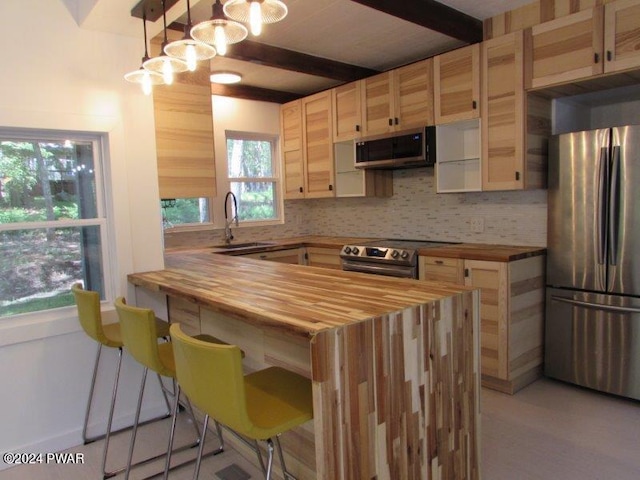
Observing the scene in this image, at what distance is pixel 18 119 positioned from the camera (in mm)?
2270

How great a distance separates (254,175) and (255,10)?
3468 mm

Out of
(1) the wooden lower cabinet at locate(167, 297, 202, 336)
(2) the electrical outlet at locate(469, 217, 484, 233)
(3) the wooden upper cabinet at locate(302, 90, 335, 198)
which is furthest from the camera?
(3) the wooden upper cabinet at locate(302, 90, 335, 198)

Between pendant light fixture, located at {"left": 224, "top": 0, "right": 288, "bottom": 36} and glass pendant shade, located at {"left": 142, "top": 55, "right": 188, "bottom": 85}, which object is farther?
glass pendant shade, located at {"left": 142, "top": 55, "right": 188, "bottom": 85}

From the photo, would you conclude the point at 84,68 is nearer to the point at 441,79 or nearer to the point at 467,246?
the point at 441,79

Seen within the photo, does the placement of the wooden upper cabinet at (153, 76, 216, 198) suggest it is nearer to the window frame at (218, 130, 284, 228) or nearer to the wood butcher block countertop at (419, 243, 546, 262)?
the window frame at (218, 130, 284, 228)

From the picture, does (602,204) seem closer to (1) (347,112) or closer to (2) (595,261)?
(2) (595,261)

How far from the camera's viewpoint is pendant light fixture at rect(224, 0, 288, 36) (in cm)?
154

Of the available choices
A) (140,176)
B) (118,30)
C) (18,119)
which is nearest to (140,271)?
(140,176)

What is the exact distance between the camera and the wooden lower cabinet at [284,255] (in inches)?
163

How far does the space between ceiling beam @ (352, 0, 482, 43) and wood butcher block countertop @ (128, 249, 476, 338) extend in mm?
1671

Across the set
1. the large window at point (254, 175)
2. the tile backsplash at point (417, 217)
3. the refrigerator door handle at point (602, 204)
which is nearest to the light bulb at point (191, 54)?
the refrigerator door handle at point (602, 204)

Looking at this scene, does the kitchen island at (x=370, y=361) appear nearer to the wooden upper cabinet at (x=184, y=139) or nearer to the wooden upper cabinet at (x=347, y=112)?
the wooden upper cabinet at (x=184, y=139)

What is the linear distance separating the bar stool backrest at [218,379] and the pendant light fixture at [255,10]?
110 centimetres

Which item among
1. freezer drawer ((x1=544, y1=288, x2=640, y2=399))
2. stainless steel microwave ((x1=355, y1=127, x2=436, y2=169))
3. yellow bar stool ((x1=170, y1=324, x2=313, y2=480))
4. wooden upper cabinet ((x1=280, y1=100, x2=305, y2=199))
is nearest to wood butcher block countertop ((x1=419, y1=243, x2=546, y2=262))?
freezer drawer ((x1=544, y1=288, x2=640, y2=399))
